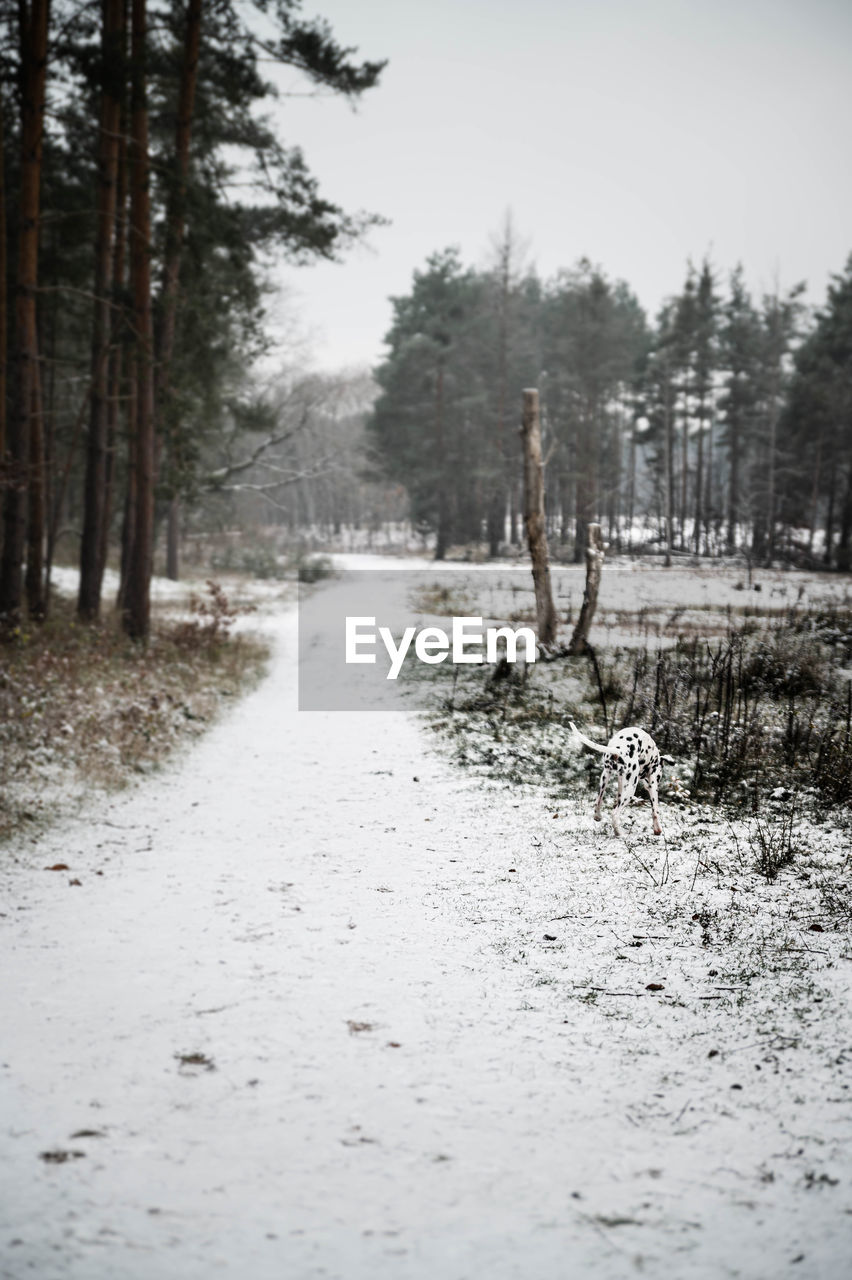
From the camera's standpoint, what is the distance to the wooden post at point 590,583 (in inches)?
452

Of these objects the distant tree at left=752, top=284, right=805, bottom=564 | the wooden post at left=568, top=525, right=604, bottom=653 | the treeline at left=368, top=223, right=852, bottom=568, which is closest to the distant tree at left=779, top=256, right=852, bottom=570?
the treeline at left=368, top=223, right=852, bottom=568

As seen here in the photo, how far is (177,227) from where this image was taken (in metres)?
12.3

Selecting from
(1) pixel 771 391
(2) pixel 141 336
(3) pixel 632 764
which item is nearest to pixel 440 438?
(1) pixel 771 391

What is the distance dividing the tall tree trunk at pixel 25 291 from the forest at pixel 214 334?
0.11 ft

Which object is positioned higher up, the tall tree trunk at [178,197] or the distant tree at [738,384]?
the distant tree at [738,384]

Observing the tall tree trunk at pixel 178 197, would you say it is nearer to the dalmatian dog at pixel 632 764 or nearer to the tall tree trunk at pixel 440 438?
the dalmatian dog at pixel 632 764

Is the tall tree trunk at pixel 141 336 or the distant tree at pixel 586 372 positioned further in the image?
the distant tree at pixel 586 372

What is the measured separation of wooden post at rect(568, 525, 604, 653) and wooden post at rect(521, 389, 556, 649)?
1.97 ft

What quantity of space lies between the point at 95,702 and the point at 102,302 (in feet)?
24.6

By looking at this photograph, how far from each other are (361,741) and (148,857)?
3732 millimetres

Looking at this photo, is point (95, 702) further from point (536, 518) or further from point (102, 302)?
point (102, 302)

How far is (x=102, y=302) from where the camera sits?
41.1ft

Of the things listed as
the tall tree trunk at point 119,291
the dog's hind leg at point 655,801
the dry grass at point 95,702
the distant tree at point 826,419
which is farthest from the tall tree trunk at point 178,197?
the distant tree at point 826,419

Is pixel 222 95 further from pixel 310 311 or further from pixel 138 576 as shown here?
pixel 310 311
